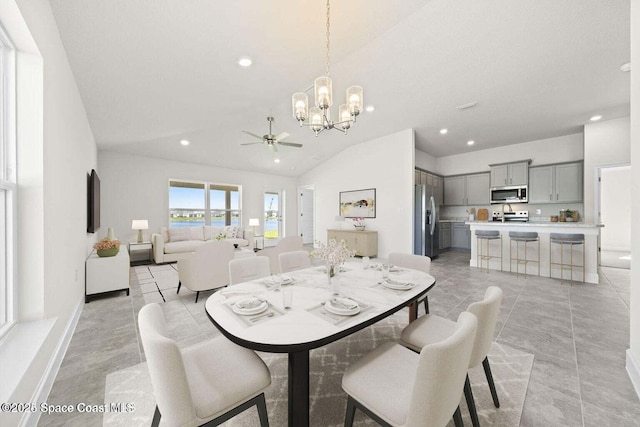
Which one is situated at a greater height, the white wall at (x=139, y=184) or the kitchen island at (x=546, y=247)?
the white wall at (x=139, y=184)

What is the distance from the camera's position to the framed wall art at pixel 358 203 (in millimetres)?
6418

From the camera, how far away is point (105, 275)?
3.28m

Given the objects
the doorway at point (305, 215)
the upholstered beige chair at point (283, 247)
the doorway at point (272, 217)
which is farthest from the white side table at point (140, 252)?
the doorway at point (305, 215)

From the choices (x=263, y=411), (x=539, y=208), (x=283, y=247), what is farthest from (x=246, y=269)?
(x=539, y=208)

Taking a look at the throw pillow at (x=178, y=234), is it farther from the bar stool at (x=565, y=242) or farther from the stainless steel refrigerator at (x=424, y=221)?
the bar stool at (x=565, y=242)

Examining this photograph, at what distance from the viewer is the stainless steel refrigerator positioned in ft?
18.6

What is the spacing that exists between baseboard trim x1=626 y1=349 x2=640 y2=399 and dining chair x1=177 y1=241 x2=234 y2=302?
153 inches

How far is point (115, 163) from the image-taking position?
5.67 metres

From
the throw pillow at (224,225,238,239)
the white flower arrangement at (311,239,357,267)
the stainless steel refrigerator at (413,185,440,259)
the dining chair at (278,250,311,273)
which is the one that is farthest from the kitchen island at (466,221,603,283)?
the throw pillow at (224,225,238,239)

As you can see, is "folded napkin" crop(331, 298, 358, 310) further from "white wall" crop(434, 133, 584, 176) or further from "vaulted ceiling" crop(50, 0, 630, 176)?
"white wall" crop(434, 133, 584, 176)

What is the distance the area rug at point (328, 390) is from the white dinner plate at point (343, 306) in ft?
2.21

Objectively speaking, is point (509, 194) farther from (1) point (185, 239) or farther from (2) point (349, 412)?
(1) point (185, 239)

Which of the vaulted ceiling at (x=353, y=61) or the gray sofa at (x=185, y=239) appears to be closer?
the vaulted ceiling at (x=353, y=61)

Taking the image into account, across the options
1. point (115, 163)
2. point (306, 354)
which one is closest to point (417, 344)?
point (306, 354)
